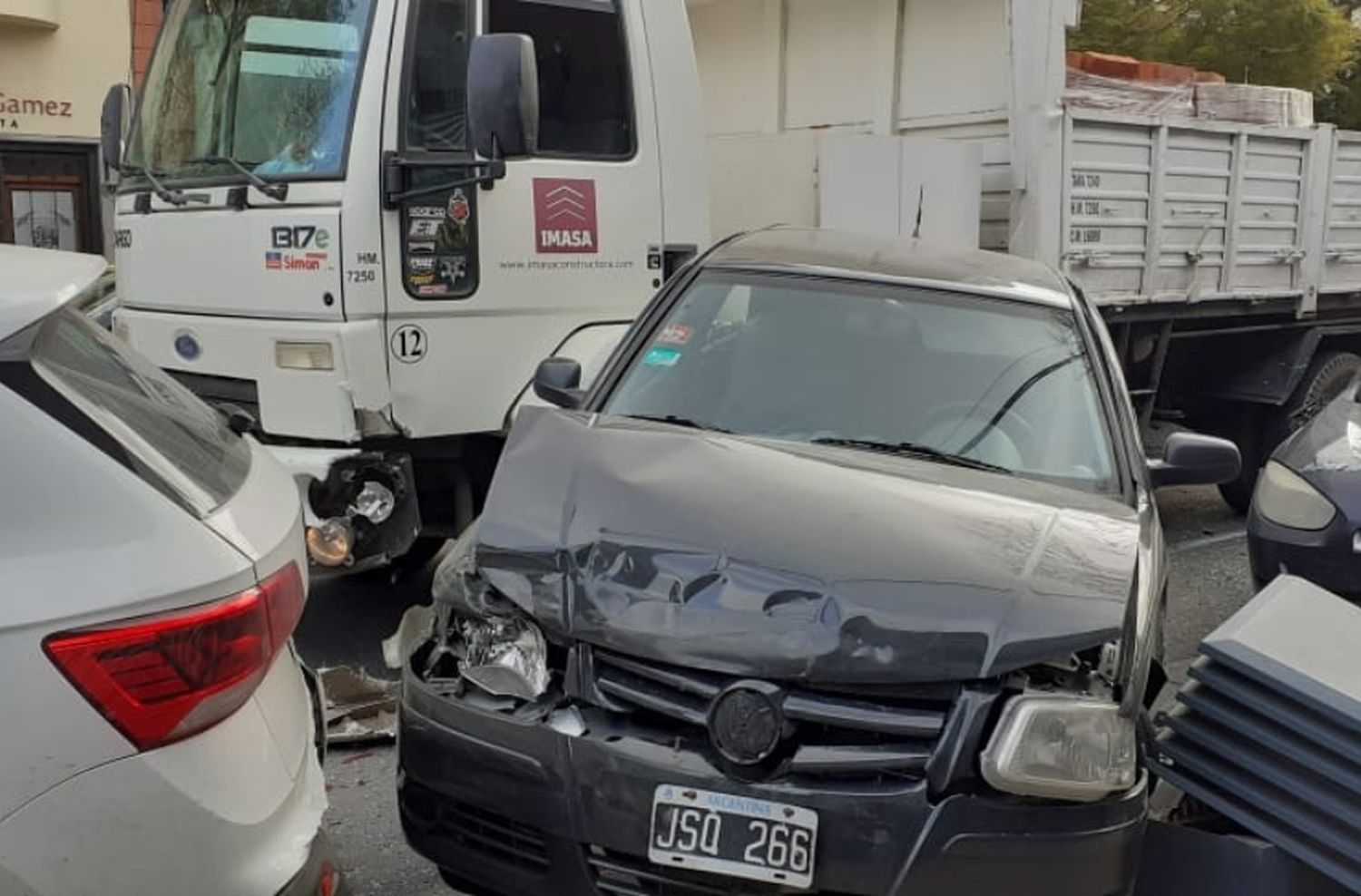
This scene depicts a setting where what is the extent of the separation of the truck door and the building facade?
320 inches

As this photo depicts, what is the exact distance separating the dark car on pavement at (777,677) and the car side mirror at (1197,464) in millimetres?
562

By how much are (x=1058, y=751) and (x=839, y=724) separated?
42 centimetres

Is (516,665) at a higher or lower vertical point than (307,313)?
lower

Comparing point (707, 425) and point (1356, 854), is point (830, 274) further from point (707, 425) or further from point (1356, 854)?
point (1356, 854)

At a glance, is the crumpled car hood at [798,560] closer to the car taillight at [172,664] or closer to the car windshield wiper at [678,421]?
the car windshield wiper at [678,421]

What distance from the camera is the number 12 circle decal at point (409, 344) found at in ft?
15.2

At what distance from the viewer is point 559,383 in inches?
164

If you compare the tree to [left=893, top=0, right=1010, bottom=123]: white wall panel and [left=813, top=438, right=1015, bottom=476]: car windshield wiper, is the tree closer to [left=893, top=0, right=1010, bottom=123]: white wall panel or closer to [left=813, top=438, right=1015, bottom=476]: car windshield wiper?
[left=893, top=0, right=1010, bottom=123]: white wall panel

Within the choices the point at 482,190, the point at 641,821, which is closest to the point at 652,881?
the point at 641,821

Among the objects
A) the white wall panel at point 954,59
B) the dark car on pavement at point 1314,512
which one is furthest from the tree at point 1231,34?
the dark car on pavement at point 1314,512

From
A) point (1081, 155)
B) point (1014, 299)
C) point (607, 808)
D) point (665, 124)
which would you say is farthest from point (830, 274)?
point (1081, 155)

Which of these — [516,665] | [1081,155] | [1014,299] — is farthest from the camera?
[1081,155]

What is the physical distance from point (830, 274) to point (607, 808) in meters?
2.16

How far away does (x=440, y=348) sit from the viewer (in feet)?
15.6
